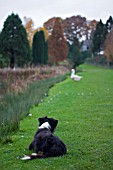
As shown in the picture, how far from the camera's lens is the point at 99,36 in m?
69.4

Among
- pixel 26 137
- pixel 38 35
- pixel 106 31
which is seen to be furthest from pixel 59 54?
pixel 26 137

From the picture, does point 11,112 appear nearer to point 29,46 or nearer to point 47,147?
point 47,147

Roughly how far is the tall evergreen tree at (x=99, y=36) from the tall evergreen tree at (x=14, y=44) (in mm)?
31201

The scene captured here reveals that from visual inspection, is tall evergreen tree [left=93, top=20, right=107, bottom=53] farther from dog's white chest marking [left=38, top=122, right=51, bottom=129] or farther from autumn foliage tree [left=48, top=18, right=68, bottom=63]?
dog's white chest marking [left=38, top=122, right=51, bottom=129]

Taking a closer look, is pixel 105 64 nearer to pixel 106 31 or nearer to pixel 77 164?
pixel 106 31

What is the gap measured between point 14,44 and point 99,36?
3365 cm

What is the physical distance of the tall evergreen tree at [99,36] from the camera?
68625 millimetres

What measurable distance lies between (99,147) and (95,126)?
7.32 ft

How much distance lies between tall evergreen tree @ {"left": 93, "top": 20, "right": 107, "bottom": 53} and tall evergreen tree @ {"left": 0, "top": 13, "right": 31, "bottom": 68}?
3120cm

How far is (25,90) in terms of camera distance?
19.2 m

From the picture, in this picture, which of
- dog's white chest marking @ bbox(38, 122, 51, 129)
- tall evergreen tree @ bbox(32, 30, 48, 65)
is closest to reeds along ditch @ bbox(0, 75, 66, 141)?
dog's white chest marking @ bbox(38, 122, 51, 129)

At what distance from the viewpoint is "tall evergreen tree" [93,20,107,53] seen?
6862cm

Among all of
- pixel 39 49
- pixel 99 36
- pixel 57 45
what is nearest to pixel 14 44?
pixel 39 49

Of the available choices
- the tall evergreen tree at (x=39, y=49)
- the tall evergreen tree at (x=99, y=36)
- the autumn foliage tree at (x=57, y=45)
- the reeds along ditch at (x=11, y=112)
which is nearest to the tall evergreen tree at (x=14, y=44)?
the tall evergreen tree at (x=39, y=49)
